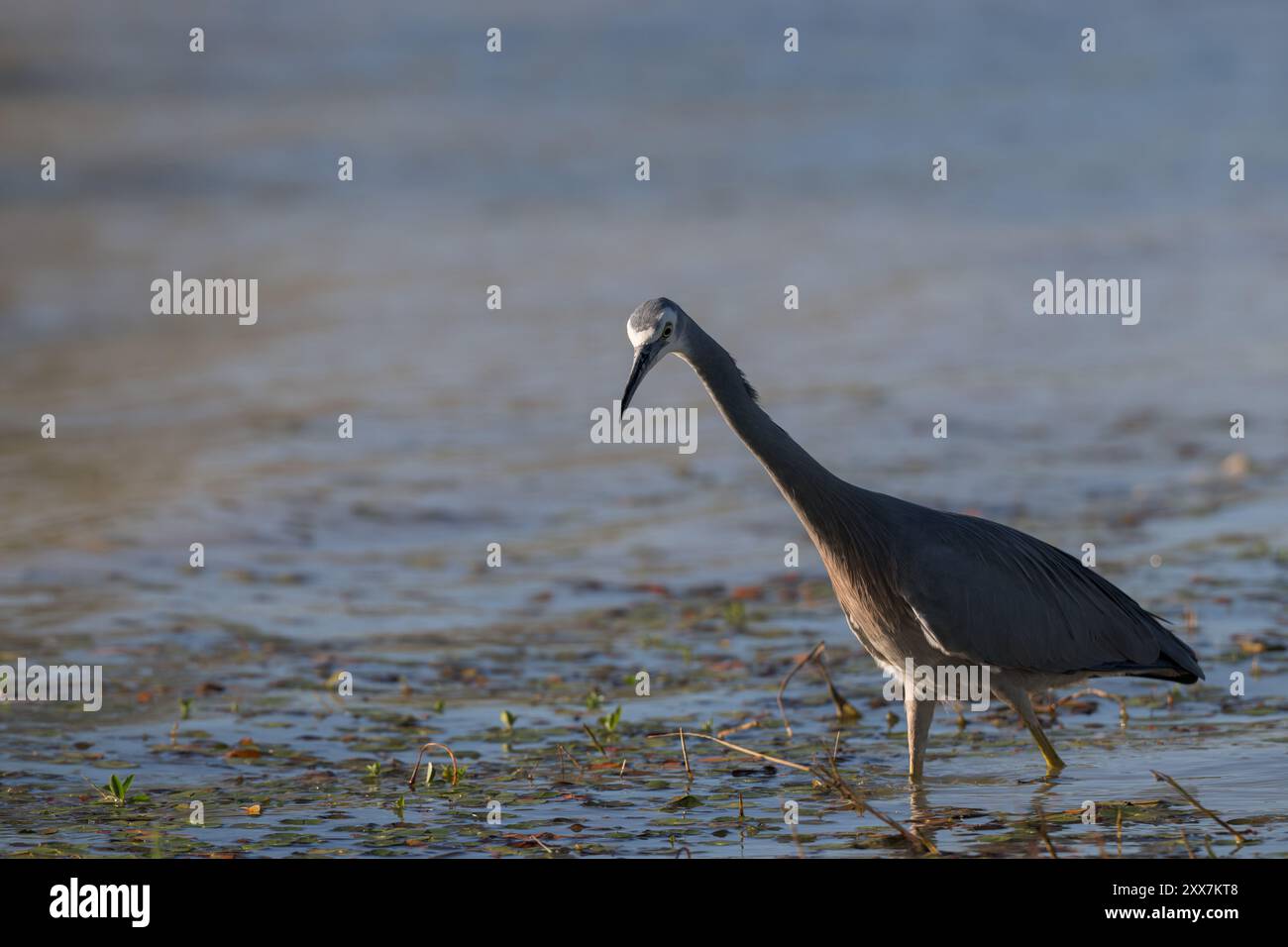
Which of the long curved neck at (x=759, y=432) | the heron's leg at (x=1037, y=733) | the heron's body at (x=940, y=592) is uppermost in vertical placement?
the long curved neck at (x=759, y=432)

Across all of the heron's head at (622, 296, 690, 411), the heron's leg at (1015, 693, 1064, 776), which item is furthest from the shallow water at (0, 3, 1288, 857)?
the heron's head at (622, 296, 690, 411)

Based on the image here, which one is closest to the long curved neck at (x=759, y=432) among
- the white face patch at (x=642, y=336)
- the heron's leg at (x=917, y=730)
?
the white face patch at (x=642, y=336)

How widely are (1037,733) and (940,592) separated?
29.4 inches

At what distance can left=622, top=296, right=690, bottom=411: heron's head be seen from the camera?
23.0 feet

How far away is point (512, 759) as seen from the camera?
315 inches

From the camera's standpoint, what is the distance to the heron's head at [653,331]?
702cm

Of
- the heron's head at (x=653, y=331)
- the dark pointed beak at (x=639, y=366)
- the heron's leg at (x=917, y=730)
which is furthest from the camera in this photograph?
the heron's leg at (x=917, y=730)

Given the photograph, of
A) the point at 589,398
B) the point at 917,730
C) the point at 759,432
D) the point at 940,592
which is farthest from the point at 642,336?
the point at 589,398

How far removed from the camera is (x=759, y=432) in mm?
7367

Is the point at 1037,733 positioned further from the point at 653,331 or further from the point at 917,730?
the point at 653,331

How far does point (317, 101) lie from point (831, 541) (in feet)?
99.8

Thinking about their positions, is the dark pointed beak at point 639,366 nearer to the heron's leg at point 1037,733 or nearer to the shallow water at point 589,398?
the shallow water at point 589,398

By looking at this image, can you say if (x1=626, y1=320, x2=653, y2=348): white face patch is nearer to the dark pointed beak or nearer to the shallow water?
the dark pointed beak
